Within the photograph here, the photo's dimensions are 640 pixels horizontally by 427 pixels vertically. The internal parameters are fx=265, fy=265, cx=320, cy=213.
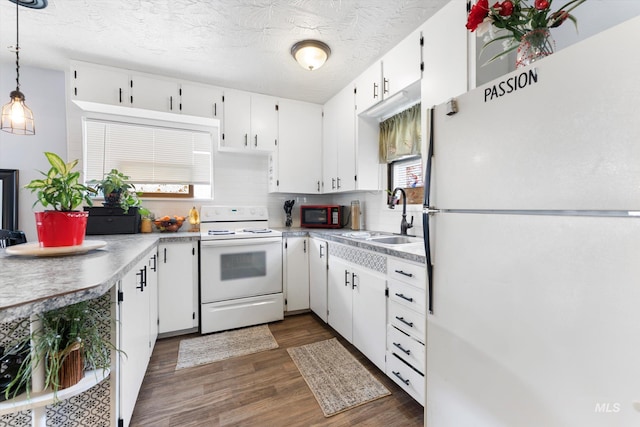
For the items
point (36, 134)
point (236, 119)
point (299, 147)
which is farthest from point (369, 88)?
point (36, 134)

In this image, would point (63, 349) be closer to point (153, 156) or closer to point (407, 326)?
point (407, 326)

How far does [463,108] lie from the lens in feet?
3.77

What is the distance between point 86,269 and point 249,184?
240 centimetres

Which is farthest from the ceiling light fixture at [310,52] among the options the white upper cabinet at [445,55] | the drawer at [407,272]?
the drawer at [407,272]

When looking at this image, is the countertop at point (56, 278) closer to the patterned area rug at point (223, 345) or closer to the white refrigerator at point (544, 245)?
the white refrigerator at point (544, 245)

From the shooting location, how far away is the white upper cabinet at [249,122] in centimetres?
296

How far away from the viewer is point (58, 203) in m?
1.23

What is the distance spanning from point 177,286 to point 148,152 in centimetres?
158

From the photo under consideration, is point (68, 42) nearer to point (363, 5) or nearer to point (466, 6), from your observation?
point (363, 5)

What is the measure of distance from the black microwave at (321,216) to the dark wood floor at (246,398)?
145cm

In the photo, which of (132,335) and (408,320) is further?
(408,320)

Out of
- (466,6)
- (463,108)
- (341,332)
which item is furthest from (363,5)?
(341,332)

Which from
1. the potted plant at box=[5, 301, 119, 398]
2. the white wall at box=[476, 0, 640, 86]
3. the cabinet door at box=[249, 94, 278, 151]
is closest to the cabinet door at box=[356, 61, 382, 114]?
the white wall at box=[476, 0, 640, 86]

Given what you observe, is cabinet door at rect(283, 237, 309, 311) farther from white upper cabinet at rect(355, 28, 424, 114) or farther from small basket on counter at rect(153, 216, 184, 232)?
white upper cabinet at rect(355, 28, 424, 114)
